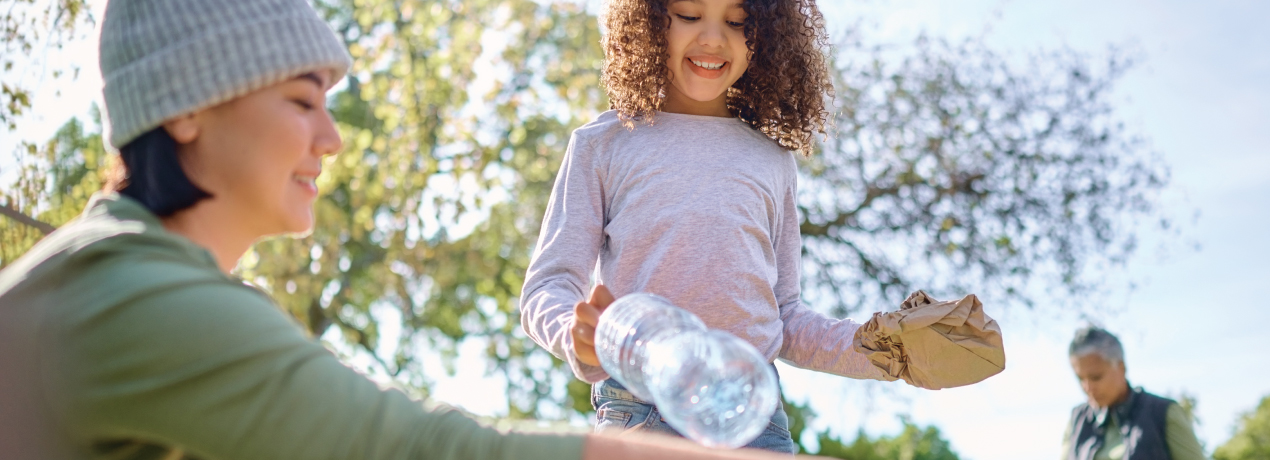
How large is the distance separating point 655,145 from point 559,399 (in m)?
9.19

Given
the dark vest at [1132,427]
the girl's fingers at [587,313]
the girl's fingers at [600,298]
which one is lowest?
the dark vest at [1132,427]

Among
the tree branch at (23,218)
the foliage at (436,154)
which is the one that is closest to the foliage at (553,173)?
the foliage at (436,154)

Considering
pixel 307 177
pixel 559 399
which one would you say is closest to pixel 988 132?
pixel 559 399

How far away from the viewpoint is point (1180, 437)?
18.9 feet

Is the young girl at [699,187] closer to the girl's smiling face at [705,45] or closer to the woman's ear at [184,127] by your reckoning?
the girl's smiling face at [705,45]

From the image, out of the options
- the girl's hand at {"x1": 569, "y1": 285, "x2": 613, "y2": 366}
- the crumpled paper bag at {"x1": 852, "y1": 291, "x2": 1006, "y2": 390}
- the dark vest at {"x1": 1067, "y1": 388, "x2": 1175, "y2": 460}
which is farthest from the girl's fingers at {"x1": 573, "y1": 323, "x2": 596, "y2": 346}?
the dark vest at {"x1": 1067, "y1": 388, "x2": 1175, "y2": 460}

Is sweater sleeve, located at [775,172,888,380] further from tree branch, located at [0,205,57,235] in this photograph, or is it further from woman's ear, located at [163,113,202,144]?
A: tree branch, located at [0,205,57,235]

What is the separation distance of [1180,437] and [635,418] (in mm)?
4600

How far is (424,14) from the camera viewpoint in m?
10.8

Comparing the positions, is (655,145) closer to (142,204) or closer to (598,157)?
(598,157)

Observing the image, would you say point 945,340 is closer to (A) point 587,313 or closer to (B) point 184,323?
(A) point 587,313

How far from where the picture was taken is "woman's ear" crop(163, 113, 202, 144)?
1.39 metres

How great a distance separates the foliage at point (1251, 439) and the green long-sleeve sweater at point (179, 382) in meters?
14.5

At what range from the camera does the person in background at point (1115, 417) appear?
5.72m
